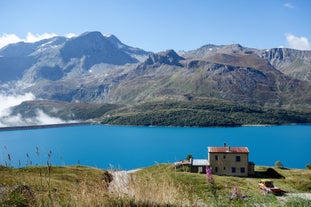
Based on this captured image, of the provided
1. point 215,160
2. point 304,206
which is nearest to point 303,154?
point 215,160

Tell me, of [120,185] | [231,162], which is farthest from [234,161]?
[120,185]

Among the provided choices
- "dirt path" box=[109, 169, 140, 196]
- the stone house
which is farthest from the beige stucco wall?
"dirt path" box=[109, 169, 140, 196]

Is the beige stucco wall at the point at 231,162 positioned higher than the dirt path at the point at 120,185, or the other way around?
the dirt path at the point at 120,185

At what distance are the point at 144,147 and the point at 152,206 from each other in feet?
506

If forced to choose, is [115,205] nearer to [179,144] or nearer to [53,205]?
[53,205]

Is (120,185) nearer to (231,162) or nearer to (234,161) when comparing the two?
(231,162)

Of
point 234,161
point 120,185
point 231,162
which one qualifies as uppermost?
point 120,185

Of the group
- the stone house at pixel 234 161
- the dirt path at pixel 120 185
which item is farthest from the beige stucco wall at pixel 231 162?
the dirt path at pixel 120 185

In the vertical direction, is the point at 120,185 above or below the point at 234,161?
above

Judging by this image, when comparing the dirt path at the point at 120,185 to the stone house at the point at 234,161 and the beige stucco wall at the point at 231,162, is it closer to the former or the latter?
the stone house at the point at 234,161

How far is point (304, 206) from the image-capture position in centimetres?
685

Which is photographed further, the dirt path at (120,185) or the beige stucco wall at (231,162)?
the beige stucco wall at (231,162)

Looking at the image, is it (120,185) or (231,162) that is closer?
(120,185)

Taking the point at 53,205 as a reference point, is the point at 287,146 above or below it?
below
